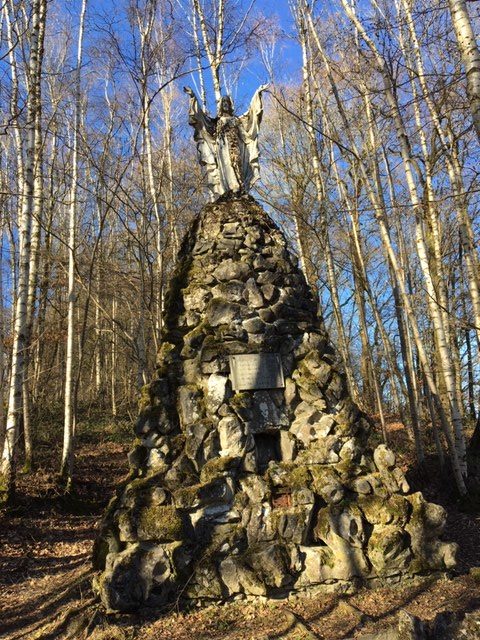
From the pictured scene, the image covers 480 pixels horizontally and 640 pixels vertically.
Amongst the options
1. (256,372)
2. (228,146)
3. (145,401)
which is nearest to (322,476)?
(256,372)

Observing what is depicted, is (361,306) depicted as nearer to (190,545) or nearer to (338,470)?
(338,470)

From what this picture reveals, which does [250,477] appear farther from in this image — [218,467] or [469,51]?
[469,51]

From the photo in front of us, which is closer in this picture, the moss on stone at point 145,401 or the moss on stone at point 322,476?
the moss on stone at point 322,476

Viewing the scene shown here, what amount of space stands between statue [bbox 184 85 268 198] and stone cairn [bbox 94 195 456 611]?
1.47 m

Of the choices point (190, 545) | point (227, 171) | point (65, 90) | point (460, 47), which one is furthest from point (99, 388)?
point (460, 47)

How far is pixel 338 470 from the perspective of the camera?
522 centimetres

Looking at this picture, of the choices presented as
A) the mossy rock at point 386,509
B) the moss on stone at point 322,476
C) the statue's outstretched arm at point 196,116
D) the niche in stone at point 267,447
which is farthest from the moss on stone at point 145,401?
the statue's outstretched arm at point 196,116

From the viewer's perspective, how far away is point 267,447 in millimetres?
5582

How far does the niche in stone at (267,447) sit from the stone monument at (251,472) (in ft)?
0.05

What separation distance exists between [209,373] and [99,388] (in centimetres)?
1319

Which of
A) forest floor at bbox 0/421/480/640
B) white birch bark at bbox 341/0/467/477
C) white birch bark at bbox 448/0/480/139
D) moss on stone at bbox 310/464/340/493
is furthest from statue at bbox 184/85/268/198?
forest floor at bbox 0/421/480/640

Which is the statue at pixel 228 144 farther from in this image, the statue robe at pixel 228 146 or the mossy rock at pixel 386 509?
the mossy rock at pixel 386 509

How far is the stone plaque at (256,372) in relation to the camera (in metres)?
5.55

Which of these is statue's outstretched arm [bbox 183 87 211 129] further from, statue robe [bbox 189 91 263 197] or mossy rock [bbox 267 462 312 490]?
mossy rock [bbox 267 462 312 490]
